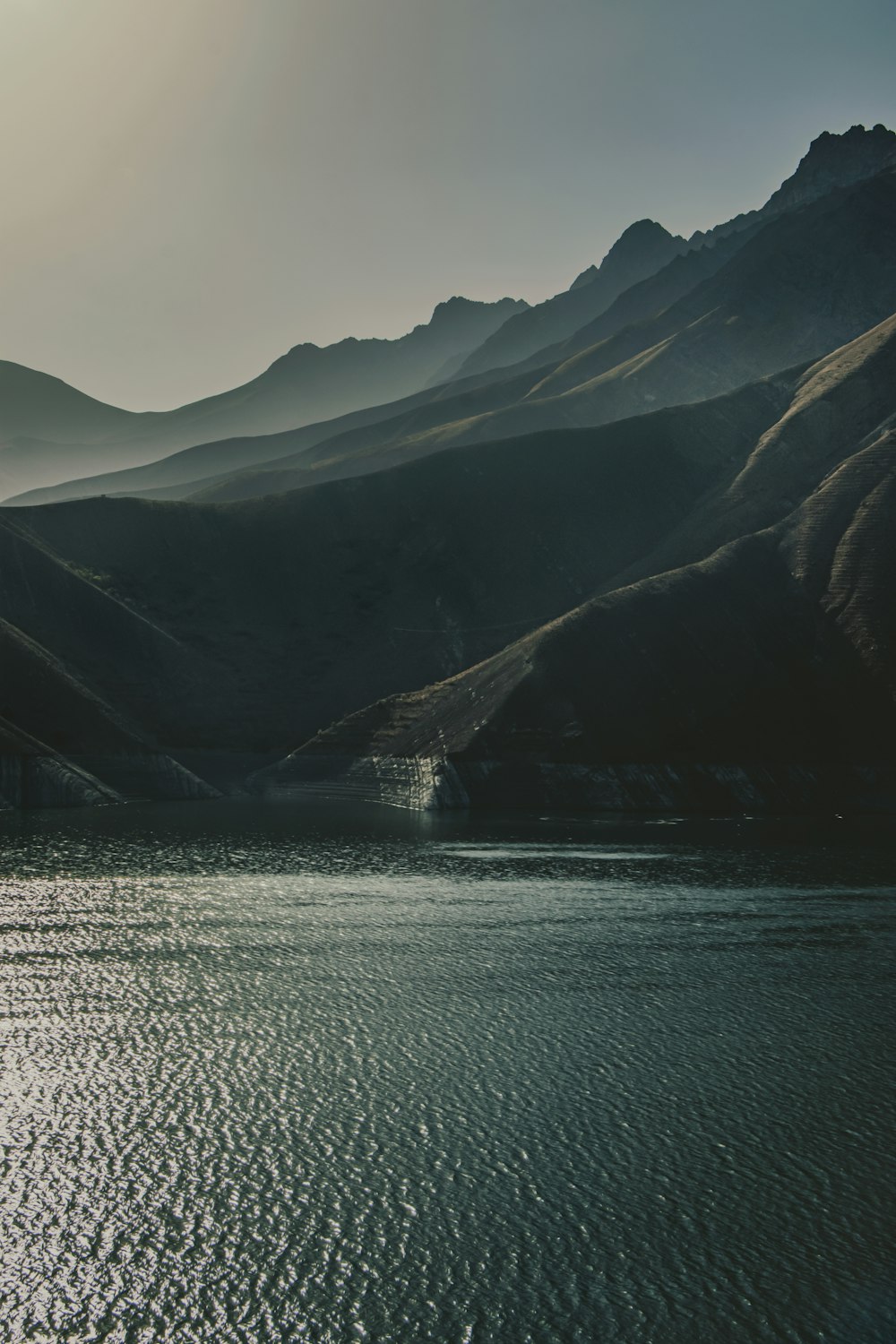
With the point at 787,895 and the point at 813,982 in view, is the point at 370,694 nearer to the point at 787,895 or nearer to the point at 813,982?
the point at 787,895

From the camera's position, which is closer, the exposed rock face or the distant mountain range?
the exposed rock face

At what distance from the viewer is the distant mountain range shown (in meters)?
108

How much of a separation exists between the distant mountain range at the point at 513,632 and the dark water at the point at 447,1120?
50.7m

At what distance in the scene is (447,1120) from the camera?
2780 cm

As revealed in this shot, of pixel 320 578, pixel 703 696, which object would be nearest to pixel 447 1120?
pixel 703 696

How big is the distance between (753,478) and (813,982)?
135 meters

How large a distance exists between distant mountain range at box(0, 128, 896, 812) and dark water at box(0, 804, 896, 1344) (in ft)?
166

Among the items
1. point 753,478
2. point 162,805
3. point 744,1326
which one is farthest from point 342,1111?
point 753,478

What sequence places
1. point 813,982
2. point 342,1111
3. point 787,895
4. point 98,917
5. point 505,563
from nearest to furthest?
point 342,1111
point 813,982
point 98,917
point 787,895
point 505,563

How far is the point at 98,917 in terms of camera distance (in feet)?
176

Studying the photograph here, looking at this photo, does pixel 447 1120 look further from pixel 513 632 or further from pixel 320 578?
pixel 320 578

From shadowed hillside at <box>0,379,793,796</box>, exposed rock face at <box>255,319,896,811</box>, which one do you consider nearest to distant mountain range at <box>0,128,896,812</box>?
exposed rock face at <box>255,319,896,811</box>

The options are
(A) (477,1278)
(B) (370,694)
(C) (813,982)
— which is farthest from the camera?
(B) (370,694)

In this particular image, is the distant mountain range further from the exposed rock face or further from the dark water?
the dark water
